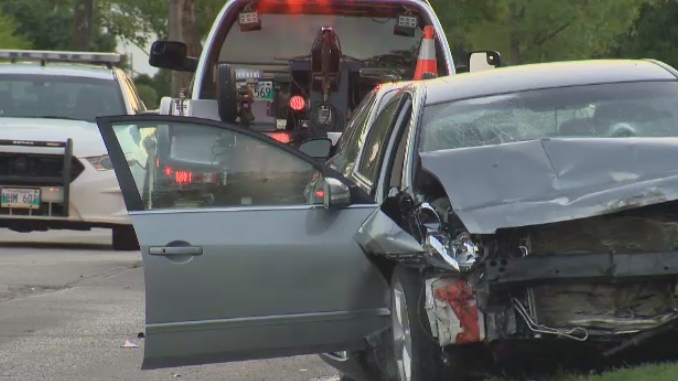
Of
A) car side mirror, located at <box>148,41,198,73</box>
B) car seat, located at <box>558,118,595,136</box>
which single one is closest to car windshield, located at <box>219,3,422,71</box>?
car side mirror, located at <box>148,41,198,73</box>

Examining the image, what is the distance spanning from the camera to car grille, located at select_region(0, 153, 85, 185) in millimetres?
15414

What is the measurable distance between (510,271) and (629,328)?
0.61 meters

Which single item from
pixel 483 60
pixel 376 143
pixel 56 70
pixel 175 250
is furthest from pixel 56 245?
pixel 175 250

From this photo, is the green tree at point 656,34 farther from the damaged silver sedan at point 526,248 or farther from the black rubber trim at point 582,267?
the black rubber trim at point 582,267

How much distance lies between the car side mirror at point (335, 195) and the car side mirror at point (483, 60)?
7355 mm

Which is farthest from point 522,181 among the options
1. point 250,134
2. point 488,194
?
point 250,134

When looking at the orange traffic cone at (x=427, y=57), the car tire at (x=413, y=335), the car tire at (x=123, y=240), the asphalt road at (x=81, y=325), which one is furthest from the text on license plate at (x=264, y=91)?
the car tire at (x=413, y=335)

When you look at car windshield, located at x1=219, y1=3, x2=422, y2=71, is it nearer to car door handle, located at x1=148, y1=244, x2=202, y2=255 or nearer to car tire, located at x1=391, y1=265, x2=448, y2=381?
car door handle, located at x1=148, y1=244, x2=202, y2=255

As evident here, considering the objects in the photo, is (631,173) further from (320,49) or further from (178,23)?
(178,23)

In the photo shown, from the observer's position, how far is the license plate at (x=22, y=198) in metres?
15.4

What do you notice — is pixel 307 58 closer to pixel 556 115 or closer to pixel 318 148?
pixel 318 148

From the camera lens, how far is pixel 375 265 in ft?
22.7

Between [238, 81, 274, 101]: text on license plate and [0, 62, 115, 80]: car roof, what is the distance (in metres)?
5.03

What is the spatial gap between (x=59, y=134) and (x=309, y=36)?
375 centimetres
